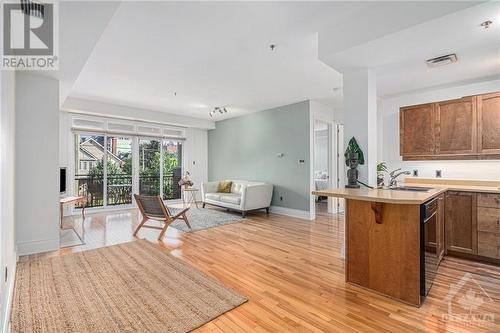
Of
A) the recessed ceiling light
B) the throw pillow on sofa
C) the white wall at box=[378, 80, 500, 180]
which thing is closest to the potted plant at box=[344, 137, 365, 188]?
the recessed ceiling light

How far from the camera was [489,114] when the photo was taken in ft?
10.6

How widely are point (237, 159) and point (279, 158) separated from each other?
1.65m

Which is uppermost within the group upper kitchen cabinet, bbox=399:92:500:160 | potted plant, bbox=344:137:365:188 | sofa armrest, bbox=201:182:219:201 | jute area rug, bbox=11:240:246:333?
upper kitchen cabinet, bbox=399:92:500:160

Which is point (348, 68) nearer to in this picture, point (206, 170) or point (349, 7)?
point (349, 7)

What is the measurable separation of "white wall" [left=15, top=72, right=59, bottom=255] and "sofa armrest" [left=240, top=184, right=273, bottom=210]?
132 inches

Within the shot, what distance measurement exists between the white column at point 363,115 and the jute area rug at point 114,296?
210cm

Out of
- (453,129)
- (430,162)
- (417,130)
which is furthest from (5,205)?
(430,162)

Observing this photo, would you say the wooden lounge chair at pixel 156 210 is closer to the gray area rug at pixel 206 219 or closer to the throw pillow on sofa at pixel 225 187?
the gray area rug at pixel 206 219

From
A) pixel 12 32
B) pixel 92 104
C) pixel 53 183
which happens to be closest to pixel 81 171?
pixel 92 104

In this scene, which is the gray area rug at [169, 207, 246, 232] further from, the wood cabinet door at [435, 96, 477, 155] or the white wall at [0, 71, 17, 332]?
the wood cabinet door at [435, 96, 477, 155]

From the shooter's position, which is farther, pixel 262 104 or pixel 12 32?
pixel 262 104

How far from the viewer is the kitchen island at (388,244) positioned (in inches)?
81.5

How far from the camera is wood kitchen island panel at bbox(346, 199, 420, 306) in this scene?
2.09 m

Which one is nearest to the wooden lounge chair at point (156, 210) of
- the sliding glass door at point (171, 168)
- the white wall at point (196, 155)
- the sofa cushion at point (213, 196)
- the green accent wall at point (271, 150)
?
the sofa cushion at point (213, 196)
